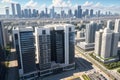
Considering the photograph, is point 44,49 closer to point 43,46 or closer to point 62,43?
point 43,46

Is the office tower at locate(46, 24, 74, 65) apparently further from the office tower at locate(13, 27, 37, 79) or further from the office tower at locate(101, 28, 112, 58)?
the office tower at locate(101, 28, 112, 58)

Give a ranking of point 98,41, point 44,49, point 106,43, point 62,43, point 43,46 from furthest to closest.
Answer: point 98,41 → point 106,43 → point 62,43 → point 44,49 → point 43,46

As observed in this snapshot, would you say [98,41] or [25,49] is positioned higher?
[98,41]

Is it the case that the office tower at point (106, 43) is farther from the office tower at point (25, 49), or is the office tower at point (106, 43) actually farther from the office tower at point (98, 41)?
the office tower at point (25, 49)

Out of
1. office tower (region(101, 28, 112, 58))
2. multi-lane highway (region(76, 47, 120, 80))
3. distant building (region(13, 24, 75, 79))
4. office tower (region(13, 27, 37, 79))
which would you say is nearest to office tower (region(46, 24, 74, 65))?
distant building (region(13, 24, 75, 79))

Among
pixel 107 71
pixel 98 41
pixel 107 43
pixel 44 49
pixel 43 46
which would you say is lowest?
pixel 107 71

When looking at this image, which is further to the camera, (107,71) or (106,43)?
(106,43)

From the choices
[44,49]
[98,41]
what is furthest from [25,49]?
[98,41]
